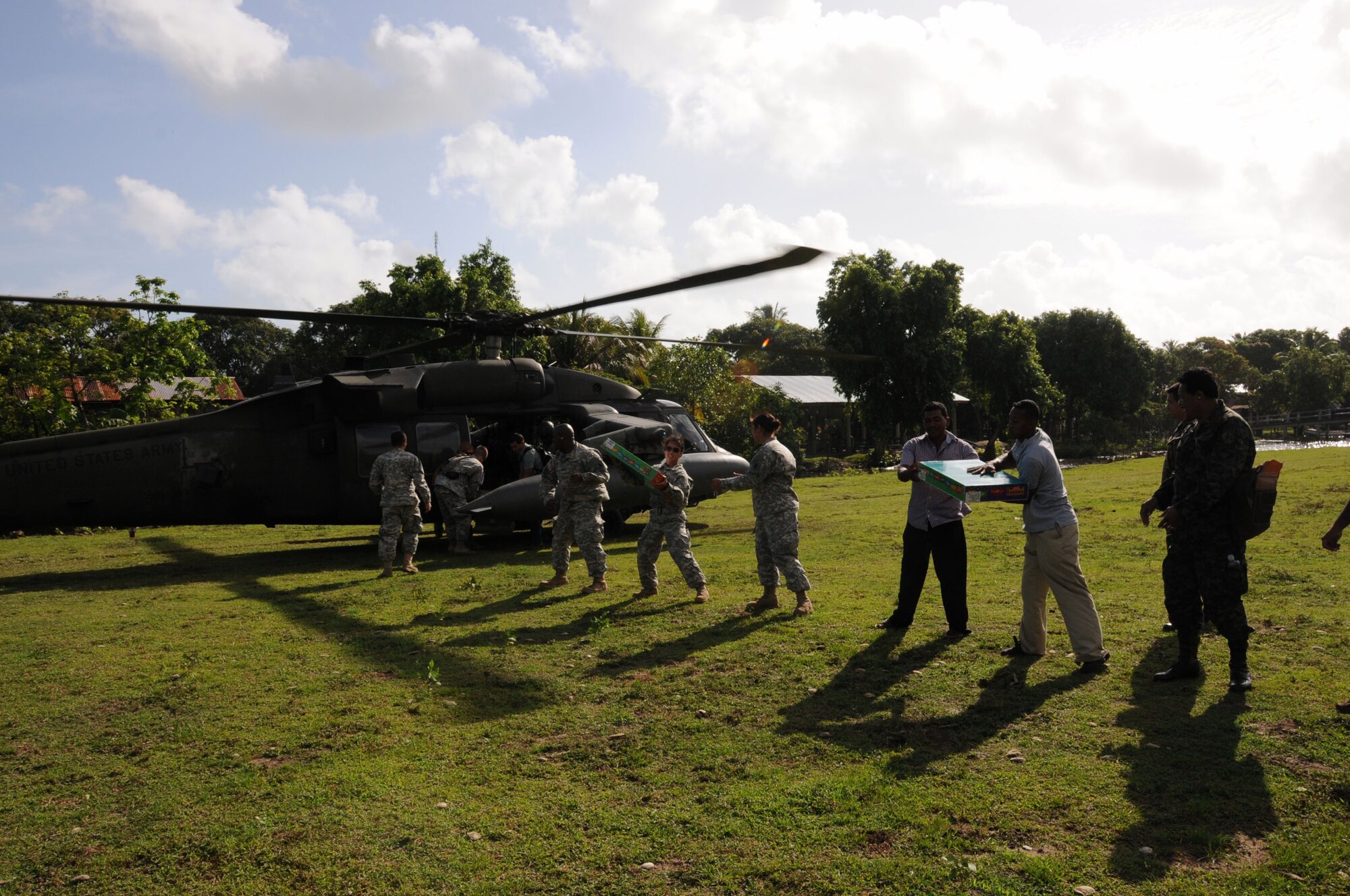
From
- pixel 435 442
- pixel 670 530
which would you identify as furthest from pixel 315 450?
pixel 670 530

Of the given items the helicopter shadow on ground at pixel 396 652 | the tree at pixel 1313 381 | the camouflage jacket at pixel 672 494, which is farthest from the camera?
the tree at pixel 1313 381

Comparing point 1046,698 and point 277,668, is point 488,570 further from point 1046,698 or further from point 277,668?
point 1046,698

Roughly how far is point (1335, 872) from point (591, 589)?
7.32 meters

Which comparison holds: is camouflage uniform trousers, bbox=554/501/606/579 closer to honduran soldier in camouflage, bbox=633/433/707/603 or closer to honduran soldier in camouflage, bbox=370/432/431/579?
honduran soldier in camouflage, bbox=633/433/707/603

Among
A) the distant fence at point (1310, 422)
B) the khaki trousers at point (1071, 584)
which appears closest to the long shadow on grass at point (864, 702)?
the khaki trousers at point (1071, 584)

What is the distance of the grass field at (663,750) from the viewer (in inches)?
150

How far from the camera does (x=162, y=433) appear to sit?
12391 millimetres

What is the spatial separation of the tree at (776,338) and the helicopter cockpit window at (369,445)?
4781cm

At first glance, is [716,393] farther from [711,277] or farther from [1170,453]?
[1170,453]

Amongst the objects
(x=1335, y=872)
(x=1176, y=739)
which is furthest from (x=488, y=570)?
(x=1335, y=872)

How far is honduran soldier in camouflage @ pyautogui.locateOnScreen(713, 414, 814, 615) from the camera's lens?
8.35 m

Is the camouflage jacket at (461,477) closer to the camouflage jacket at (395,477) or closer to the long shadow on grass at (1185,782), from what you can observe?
the camouflage jacket at (395,477)

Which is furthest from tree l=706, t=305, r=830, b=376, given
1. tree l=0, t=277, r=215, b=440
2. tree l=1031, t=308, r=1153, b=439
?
tree l=0, t=277, r=215, b=440

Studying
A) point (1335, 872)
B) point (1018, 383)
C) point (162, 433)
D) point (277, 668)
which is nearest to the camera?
point (1335, 872)
